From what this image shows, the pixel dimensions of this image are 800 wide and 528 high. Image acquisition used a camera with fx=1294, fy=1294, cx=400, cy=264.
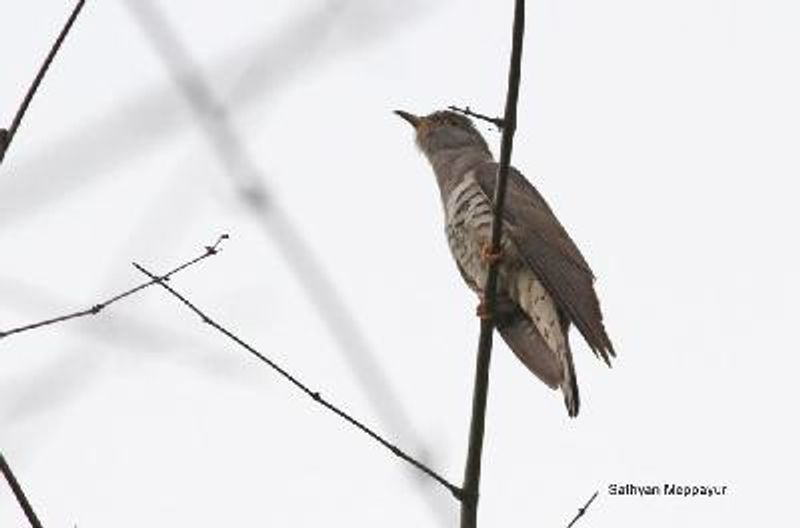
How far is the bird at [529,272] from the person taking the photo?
18.4ft

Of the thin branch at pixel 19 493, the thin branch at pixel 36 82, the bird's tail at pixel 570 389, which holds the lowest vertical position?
the thin branch at pixel 19 493

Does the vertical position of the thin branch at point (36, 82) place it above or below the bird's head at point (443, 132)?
below

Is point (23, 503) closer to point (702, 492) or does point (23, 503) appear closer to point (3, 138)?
point (3, 138)

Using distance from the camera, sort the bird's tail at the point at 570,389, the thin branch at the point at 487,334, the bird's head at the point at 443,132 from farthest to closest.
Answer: the bird's head at the point at 443,132, the bird's tail at the point at 570,389, the thin branch at the point at 487,334

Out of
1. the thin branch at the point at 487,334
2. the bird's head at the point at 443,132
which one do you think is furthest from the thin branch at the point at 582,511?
the bird's head at the point at 443,132

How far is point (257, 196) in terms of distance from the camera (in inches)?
79.7

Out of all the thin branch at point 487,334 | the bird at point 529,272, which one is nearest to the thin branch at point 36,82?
the thin branch at point 487,334

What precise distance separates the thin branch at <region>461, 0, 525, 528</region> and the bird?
4.69ft

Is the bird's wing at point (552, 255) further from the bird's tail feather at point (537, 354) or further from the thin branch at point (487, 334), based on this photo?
the thin branch at point (487, 334)

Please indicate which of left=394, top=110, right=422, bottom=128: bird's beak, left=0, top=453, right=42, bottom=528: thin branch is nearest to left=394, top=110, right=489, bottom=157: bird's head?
left=394, top=110, right=422, bottom=128: bird's beak

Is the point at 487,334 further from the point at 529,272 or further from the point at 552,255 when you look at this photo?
the point at 552,255

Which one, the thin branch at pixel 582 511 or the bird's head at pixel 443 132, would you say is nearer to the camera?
the thin branch at pixel 582 511

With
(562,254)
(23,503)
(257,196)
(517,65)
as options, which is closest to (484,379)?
(517,65)

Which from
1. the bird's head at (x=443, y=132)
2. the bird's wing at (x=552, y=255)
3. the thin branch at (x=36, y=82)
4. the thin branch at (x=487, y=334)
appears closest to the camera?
the thin branch at (x=36, y=82)
